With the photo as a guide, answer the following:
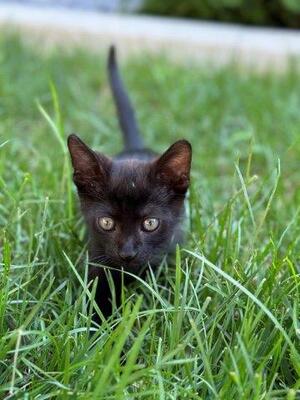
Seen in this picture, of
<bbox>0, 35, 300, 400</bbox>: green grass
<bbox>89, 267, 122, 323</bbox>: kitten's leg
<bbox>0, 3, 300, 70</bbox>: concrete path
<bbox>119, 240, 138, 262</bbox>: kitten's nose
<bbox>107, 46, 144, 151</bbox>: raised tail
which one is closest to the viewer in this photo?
<bbox>0, 35, 300, 400</bbox>: green grass

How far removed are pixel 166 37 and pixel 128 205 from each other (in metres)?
2.78

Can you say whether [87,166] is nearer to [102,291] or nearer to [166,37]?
[102,291]

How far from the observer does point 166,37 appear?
4.64 metres

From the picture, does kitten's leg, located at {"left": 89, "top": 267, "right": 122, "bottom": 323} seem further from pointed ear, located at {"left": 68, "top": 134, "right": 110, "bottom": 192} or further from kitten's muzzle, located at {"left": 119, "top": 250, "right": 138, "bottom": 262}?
pointed ear, located at {"left": 68, "top": 134, "right": 110, "bottom": 192}

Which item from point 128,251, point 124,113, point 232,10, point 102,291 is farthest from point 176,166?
point 232,10

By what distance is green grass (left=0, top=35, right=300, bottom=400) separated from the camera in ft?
5.26

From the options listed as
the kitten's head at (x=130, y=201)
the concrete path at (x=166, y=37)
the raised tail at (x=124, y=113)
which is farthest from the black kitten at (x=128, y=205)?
the concrete path at (x=166, y=37)

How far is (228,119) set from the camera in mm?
3695

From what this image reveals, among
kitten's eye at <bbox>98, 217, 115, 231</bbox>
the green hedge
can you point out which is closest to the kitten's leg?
kitten's eye at <bbox>98, 217, 115, 231</bbox>

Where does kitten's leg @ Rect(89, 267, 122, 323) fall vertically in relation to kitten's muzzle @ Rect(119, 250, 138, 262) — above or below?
below

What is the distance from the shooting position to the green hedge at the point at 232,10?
202 inches

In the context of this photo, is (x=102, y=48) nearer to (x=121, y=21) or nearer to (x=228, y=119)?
(x=121, y=21)

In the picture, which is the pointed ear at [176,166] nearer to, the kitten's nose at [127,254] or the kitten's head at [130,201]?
the kitten's head at [130,201]

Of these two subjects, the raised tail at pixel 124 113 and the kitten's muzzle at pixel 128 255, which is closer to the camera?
the kitten's muzzle at pixel 128 255
